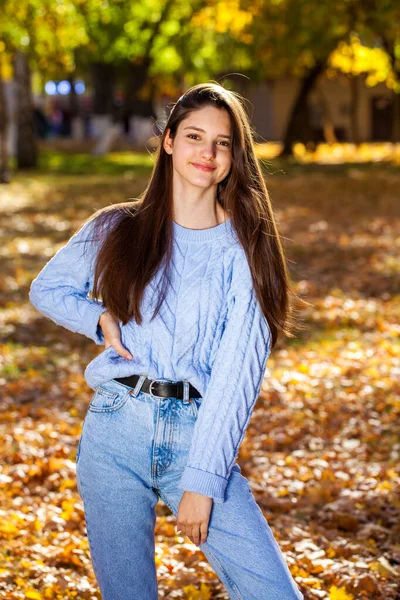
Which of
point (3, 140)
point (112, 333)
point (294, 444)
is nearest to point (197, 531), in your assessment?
point (112, 333)

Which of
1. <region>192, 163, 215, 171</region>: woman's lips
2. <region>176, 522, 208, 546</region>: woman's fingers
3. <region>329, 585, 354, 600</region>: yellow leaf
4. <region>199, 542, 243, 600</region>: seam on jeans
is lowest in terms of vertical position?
<region>329, 585, 354, 600</region>: yellow leaf

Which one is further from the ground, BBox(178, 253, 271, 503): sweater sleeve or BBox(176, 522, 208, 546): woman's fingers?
BBox(178, 253, 271, 503): sweater sleeve

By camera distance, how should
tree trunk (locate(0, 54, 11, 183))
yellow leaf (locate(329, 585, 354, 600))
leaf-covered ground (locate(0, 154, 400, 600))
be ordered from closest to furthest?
yellow leaf (locate(329, 585, 354, 600)), leaf-covered ground (locate(0, 154, 400, 600)), tree trunk (locate(0, 54, 11, 183))

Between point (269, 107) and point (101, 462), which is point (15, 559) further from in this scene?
point (269, 107)

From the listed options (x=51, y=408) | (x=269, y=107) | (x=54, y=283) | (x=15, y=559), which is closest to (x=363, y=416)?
(x=51, y=408)

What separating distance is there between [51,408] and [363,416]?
2.46 metres

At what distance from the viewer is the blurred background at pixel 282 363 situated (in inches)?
197

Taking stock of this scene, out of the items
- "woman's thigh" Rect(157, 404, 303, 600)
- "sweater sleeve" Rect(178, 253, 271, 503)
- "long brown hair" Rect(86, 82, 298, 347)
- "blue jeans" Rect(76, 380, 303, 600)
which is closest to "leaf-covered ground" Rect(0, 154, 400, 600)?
"long brown hair" Rect(86, 82, 298, 347)

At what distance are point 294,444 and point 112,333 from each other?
13.6 feet

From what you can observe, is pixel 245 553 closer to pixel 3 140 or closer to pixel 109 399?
pixel 109 399

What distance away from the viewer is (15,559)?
493cm

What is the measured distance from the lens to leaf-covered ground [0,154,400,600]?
15.9ft

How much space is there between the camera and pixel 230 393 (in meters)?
2.98

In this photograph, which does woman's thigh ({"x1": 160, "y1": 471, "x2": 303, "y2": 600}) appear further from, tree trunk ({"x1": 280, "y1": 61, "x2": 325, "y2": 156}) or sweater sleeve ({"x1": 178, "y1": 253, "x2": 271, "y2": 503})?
tree trunk ({"x1": 280, "y1": 61, "x2": 325, "y2": 156})
